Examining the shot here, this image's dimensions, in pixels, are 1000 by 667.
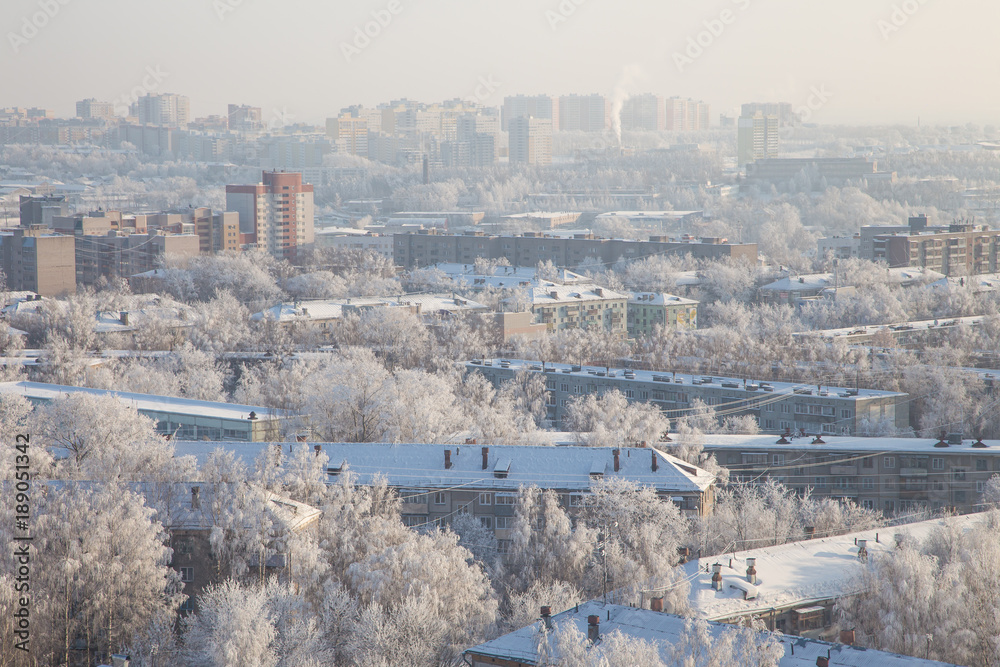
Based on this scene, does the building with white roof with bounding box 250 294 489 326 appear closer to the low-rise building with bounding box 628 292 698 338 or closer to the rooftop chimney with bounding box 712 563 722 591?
the low-rise building with bounding box 628 292 698 338

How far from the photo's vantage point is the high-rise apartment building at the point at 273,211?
32.5 meters

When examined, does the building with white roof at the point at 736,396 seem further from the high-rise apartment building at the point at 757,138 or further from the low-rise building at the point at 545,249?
the high-rise apartment building at the point at 757,138

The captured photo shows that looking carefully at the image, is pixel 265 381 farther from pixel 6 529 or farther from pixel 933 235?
pixel 933 235

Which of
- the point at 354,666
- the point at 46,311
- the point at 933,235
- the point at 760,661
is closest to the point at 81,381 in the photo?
the point at 46,311

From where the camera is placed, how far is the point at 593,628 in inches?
224

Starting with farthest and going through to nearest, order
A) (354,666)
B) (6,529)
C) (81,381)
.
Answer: (81,381) < (6,529) < (354,666)

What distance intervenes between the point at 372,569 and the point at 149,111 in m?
67.1

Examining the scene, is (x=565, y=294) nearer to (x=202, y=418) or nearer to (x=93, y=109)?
(x=202, y=418)

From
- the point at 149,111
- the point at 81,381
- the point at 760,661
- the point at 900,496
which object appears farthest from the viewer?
the point at 149,111

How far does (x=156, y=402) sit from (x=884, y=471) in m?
6.59

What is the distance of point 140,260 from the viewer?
89.2ft

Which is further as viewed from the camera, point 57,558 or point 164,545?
point 164,545

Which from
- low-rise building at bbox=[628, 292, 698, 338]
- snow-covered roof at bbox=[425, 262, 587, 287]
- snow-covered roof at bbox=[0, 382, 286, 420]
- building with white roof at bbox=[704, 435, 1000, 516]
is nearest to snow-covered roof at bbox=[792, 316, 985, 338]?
low-rise building at bbox=[628, 292, 698, 338]

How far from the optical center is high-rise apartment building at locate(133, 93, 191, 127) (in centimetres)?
6956
